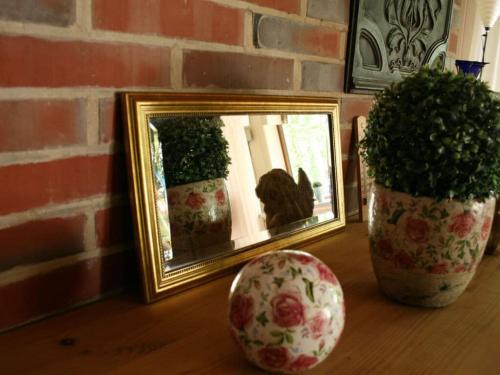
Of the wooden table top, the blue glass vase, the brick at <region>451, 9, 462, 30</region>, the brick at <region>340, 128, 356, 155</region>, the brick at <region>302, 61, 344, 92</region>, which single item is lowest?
the wooden table top

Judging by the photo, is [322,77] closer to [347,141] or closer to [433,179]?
[347,141]

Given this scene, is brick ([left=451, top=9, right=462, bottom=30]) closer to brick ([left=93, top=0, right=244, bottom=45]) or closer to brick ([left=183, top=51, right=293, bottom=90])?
brick ([left=183, top=51, right=293, bottom=90])

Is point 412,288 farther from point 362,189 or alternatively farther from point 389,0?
point 389,0

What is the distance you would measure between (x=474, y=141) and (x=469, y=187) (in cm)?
7

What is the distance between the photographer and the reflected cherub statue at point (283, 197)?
94 centimetres

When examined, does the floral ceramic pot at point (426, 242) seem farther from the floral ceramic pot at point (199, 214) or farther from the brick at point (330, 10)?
the brick at point (330, 10)

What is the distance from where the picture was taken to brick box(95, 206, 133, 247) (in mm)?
731

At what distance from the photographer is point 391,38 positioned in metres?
1.33

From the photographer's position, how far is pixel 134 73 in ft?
2.40

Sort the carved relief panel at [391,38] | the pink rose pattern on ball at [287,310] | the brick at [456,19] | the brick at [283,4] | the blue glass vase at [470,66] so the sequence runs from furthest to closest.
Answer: the brick at [456,19]
the blue glass vase at [470,66]
the carved relief panel at [391,38]
the brick at [283,4]
the pink rose pattern on ball at [287,310]

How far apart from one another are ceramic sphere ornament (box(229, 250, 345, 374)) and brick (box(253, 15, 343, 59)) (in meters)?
0.57

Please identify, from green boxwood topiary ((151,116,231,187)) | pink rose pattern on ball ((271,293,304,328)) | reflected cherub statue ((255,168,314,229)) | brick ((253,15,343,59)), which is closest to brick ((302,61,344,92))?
brick ((253,15,343,59))

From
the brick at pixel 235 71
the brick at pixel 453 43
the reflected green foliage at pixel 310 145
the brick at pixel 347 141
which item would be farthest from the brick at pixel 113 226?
the brick at pixel 453 43

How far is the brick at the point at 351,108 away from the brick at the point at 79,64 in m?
0.60
